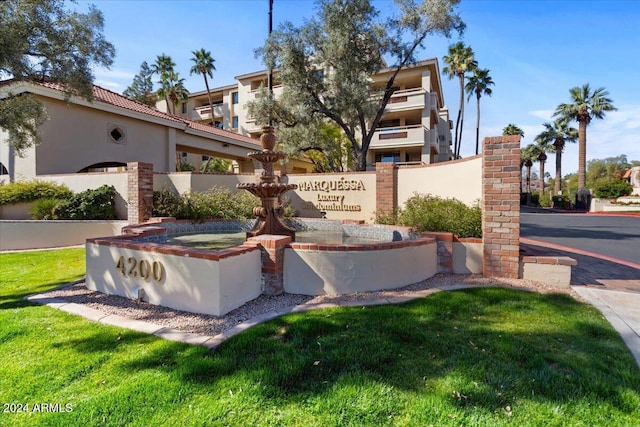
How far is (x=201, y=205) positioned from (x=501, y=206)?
905 centimetres

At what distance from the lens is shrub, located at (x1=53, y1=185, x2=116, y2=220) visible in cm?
1042

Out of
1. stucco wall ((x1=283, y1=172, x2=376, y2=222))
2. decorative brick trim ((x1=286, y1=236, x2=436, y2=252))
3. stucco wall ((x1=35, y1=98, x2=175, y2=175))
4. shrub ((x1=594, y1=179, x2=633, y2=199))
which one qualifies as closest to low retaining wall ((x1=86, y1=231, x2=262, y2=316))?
decorative brick trim ((x1=286, y1=236, x2=436, y2=252))

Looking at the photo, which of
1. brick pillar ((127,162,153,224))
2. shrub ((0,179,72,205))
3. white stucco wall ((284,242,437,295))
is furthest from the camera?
shrub ((0,179,72,205))

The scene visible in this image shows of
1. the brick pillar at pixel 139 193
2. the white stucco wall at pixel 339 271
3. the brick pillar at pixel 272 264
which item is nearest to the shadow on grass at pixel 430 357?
the white stucco wall at pixel 339 271

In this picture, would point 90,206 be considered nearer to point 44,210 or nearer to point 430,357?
point 44,210

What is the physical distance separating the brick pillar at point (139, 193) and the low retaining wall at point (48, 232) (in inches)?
19.9

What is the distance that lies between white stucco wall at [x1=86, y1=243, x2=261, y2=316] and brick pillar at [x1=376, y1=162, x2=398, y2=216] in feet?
22.5

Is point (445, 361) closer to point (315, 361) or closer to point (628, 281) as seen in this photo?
point (315, 361)

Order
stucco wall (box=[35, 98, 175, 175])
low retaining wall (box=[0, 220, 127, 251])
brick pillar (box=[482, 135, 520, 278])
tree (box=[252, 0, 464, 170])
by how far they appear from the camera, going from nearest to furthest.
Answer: brick pillar (box=[482, 135, 520, 278])
low retaining wall (box=[0, 220, 127, 251])
stucco wall (box=[35, 98, 175, 175])
tree (box=[252, 0, 464, 170])

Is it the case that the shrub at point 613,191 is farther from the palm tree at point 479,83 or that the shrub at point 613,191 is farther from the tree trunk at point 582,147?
the palm tree at point 479,83

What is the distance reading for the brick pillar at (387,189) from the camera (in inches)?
422

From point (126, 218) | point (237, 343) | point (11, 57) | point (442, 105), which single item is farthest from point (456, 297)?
point (442, 105)

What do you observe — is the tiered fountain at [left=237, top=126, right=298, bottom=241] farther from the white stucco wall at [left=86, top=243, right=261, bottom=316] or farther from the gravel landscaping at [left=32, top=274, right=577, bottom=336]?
the gravel landscaping at [left=32, top=274, right=577, bottom=336]

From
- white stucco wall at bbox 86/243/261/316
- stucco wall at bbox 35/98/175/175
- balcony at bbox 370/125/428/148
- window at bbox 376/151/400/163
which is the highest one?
balcony at bbox 370/125/428/148
